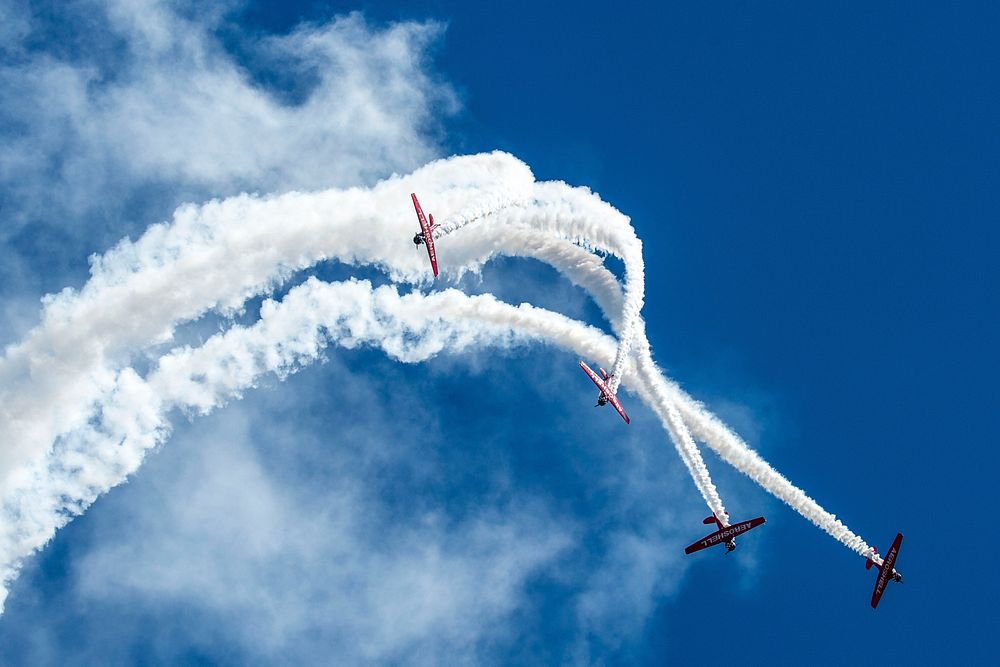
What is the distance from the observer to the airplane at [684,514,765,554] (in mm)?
65812

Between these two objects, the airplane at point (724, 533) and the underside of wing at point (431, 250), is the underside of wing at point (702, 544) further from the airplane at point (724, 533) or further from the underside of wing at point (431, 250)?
the underside of wing at point (431, 250)

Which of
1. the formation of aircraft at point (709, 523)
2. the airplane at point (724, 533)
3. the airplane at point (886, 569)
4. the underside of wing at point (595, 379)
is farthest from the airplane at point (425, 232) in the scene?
the airplane at point (886, 569)

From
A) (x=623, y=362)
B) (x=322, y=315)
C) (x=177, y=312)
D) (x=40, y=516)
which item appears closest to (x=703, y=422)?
(x=623, y=362)

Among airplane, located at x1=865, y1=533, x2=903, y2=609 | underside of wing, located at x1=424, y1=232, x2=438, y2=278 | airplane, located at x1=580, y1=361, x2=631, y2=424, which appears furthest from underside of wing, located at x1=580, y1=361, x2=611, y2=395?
airplane, located at x1=865, y1=533, x2=903, y2=609

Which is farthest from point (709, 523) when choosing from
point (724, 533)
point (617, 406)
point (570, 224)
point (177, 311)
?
point (177, 311)

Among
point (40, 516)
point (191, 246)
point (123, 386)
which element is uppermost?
point (191, 246)

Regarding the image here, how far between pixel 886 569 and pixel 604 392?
21.9 meters

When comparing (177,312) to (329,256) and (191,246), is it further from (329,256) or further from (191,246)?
(329,256)

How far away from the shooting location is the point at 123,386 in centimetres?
6097

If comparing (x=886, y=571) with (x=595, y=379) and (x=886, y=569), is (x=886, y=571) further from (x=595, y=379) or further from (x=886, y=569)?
(x=595, y=379)

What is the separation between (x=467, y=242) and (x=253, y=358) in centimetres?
1353

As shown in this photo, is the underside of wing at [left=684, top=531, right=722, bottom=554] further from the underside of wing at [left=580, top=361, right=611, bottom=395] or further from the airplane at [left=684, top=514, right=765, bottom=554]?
the underside of wing at [left=580, top=361, right=611, bottom=395]

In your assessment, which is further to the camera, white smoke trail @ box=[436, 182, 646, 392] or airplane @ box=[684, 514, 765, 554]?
airplane @ box=[684, 514, 765, 554]

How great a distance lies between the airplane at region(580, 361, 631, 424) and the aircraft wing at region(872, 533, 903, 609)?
19193 mm
